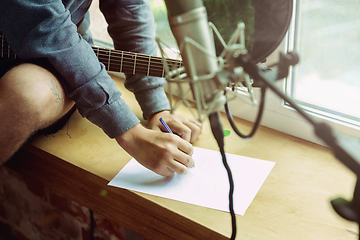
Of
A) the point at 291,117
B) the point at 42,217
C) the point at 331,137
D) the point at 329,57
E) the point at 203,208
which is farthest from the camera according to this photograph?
the point at 42,217

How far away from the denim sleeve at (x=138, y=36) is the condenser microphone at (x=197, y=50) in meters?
0.64

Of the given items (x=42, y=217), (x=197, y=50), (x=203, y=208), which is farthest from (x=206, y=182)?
(x=42, y=217)

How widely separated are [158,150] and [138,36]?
42 centimetres

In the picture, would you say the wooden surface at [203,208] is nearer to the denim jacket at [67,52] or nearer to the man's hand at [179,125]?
the man's hand at [179,125]

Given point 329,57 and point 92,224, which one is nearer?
point 329,57

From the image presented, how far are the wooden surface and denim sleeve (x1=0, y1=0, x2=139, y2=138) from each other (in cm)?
16

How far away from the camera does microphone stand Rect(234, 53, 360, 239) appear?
8.3 inches

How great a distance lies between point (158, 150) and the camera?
685 mm

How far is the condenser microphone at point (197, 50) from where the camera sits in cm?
26

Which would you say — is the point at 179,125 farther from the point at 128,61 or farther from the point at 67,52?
the point at 67,52

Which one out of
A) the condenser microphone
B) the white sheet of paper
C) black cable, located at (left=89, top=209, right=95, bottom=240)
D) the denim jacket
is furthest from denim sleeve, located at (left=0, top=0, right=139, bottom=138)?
the condenser microphone

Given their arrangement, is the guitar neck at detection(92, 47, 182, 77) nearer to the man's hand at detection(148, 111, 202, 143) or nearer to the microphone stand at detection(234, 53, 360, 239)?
the man's hand at detection(148, 111, 202, 143)

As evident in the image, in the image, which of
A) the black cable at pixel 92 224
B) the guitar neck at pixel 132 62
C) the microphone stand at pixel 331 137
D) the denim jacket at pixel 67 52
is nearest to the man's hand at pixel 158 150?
the denim jacket at pixel 67 52

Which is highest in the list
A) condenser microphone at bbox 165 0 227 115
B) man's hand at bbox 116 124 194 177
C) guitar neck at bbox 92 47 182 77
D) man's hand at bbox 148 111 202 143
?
condenser microphone at bbox 165 0 227 115
